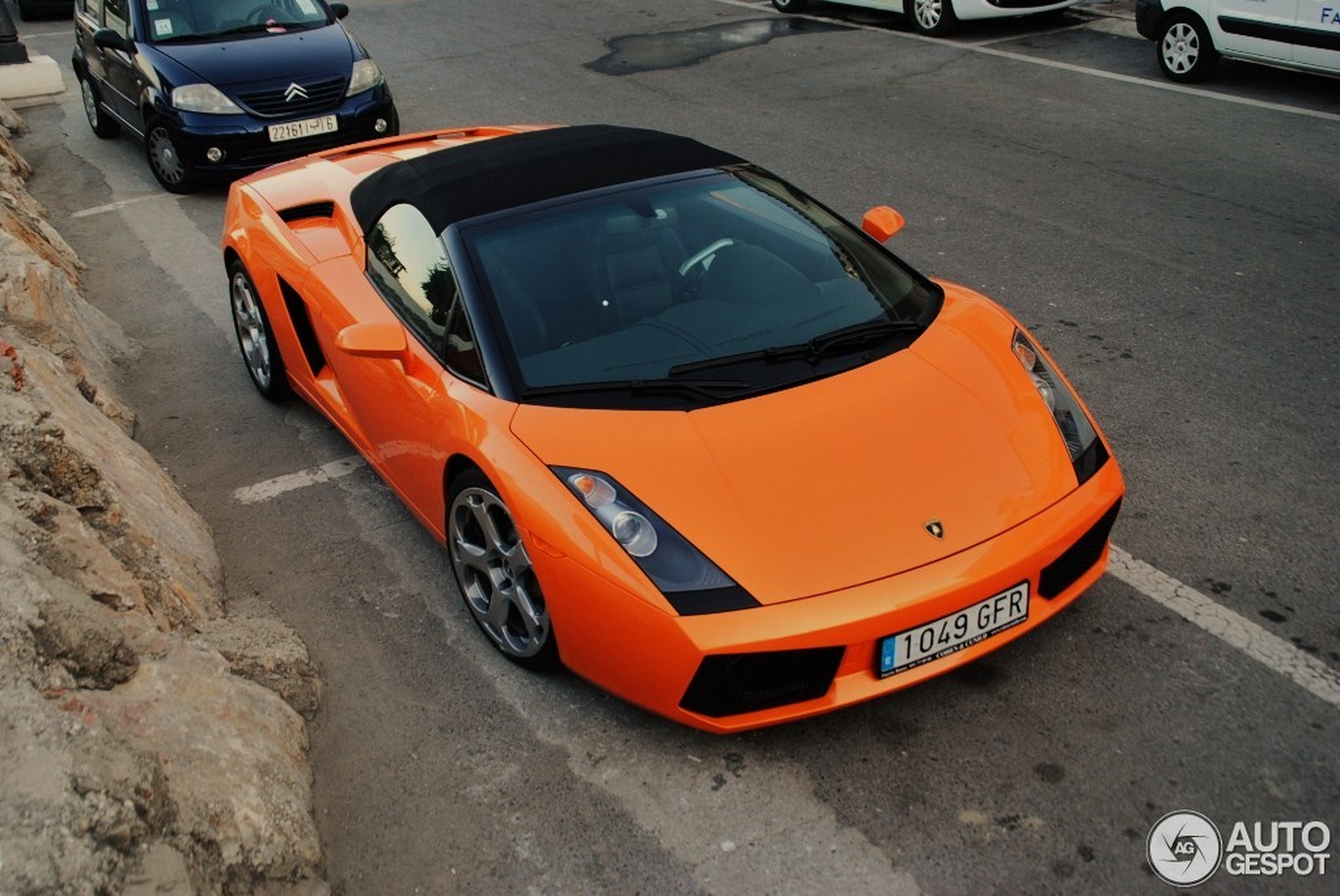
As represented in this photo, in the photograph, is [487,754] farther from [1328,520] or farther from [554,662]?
[1328,520]

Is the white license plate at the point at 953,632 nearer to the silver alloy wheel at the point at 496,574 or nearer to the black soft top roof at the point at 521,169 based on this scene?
the silver alloy wheel at the point at 496,574

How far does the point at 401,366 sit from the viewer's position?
4.34m

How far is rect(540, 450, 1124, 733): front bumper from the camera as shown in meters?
3.20

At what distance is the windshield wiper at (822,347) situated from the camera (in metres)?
3.88

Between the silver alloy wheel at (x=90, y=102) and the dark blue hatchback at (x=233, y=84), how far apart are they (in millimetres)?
749

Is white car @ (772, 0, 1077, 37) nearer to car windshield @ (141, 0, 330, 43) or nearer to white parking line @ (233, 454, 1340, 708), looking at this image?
car windshield @ (141, 0, 330, 43)

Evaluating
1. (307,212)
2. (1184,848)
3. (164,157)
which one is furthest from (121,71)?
(1184,848)

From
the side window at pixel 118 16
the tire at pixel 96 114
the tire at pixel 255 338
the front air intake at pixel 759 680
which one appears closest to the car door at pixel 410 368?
the tire at pixel 255 338

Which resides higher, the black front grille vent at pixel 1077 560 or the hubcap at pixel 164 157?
the black front grille vent at pixel 1077 560

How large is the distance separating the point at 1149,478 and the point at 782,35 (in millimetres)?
10175

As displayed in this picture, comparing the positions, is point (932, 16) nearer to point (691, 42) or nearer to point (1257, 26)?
point (691, 42)

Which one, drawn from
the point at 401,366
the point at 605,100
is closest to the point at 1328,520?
the point at 401,366

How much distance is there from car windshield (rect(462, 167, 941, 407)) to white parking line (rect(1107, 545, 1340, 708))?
1074 millimetres

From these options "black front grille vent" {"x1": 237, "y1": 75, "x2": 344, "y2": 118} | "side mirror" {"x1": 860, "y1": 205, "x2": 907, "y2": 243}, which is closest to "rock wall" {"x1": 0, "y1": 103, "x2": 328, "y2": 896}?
"side mirror" {"x1": 860, "y1": 205, "x2": 907, "y2": 243}
